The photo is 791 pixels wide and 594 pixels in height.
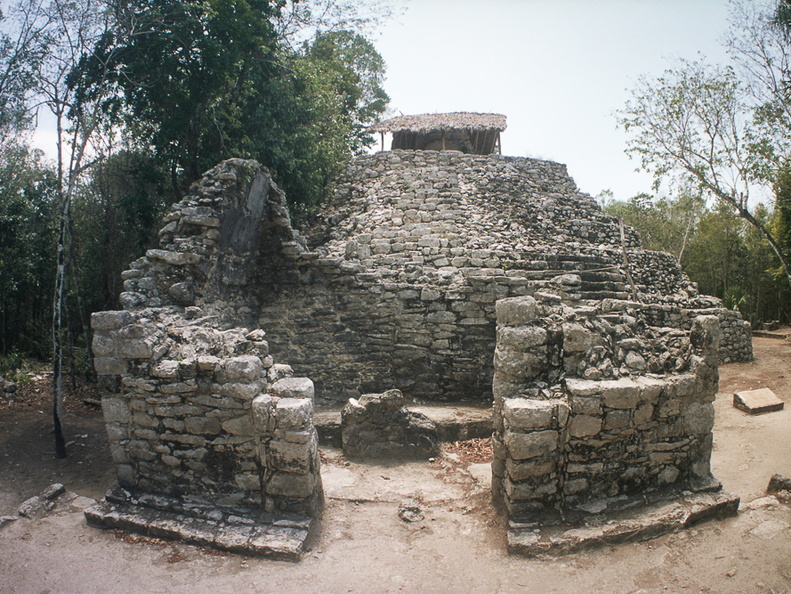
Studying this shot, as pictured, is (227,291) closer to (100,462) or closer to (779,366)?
(100,462)

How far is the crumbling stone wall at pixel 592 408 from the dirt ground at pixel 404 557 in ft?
1.57

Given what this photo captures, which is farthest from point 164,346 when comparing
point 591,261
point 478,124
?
point 478,124

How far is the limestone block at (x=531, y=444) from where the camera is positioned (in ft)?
13.5

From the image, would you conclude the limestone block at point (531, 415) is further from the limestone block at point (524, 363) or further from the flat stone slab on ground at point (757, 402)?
the flat stone slab on ground at point (757, 402)

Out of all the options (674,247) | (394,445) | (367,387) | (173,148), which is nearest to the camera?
(394,445)

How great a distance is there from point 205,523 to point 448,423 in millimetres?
3775

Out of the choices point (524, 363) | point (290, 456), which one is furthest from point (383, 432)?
point (524, 363)

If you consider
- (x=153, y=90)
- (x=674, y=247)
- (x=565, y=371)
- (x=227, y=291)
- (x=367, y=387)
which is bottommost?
(x=367, y=387)

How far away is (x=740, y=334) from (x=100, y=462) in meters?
14.5

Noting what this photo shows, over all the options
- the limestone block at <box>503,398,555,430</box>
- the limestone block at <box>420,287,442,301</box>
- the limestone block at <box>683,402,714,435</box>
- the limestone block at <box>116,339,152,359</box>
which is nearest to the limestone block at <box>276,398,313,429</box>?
the limestone block at <box>116,339,152,359</box>

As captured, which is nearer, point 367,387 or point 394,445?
point 394,445

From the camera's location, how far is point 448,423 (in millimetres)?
7156

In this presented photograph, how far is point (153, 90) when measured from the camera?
363 inches

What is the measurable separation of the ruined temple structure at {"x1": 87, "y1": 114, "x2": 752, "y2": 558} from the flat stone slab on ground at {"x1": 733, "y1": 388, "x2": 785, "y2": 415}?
7.47 ft
